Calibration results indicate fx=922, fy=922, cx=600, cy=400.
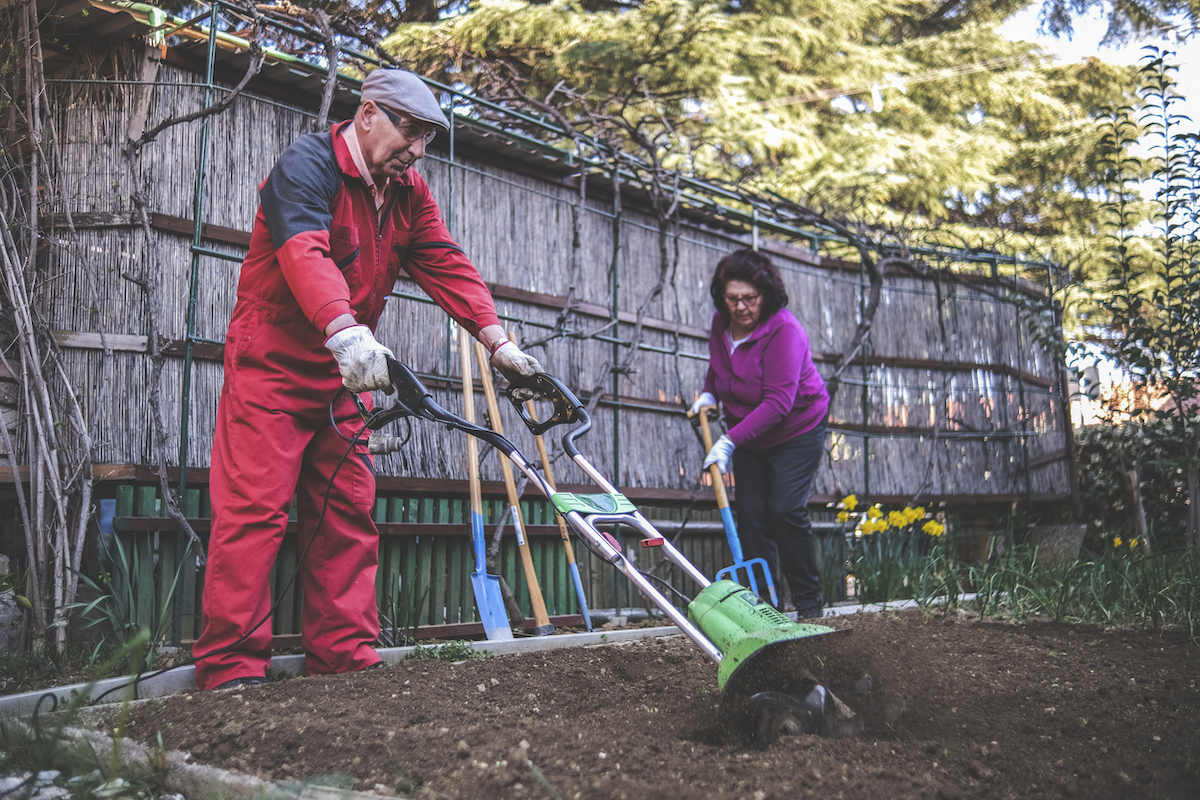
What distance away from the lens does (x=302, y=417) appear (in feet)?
8.88

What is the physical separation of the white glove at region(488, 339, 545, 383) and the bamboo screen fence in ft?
4.46

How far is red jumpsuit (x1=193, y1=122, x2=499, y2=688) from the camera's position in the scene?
2.50 meters

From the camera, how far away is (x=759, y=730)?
75.4 inches

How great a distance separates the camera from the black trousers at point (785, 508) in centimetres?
→ 385

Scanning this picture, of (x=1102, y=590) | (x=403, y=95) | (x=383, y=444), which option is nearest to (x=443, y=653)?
(x=383, y=444)

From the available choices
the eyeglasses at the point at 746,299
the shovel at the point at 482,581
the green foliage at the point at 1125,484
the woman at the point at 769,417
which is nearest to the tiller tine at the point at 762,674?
the shovel at the point at 482,581

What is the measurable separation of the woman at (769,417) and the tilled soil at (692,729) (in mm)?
940

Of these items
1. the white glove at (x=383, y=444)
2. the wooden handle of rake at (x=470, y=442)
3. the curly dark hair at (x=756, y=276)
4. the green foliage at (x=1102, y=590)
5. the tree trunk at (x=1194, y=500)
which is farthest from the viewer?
the tree trunk at (x=1194, y=500)

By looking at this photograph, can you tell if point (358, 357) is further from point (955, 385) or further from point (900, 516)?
point (955, 385)

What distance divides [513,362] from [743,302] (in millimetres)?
1581

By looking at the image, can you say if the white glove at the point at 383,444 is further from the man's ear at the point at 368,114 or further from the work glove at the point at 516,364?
the man's ear at the point at 368,114

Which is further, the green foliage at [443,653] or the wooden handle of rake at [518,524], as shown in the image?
the wooden handle of rake at [518,524]

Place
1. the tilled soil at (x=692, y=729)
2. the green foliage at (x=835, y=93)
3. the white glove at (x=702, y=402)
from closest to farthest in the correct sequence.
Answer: the tilled soil at (x=692, y=729)
the white glove at (x=702, y=402)
the green foliage at (x=835, y=93)

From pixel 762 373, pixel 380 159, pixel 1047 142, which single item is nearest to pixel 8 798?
pixel 380 159
